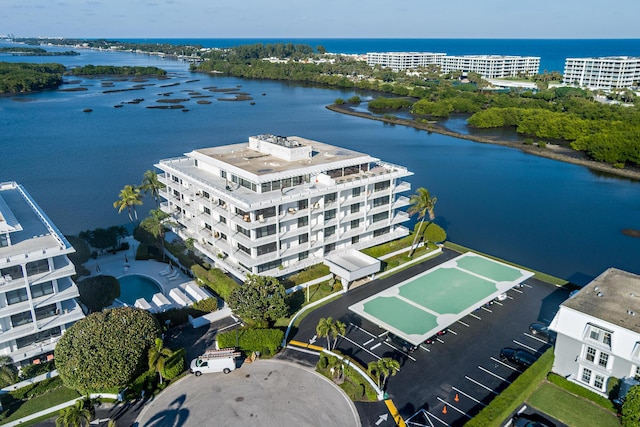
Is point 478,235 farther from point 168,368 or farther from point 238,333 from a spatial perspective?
point 168,368

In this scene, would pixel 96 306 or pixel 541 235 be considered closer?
pixel 96 306

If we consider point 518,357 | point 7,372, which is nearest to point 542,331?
point 518,357

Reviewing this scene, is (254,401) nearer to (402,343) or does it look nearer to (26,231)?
(402,343)

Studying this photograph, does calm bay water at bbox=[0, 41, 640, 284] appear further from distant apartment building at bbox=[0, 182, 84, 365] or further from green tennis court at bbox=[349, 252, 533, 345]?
distant apartment building at bbox=[0, 182, 84, 365]

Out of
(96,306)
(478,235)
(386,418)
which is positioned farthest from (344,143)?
(386,418)

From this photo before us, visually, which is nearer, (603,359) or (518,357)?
(603,359)

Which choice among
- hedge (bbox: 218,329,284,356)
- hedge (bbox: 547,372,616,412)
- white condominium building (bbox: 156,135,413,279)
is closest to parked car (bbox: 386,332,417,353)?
hedge (bbox: 218,329,284,356)
